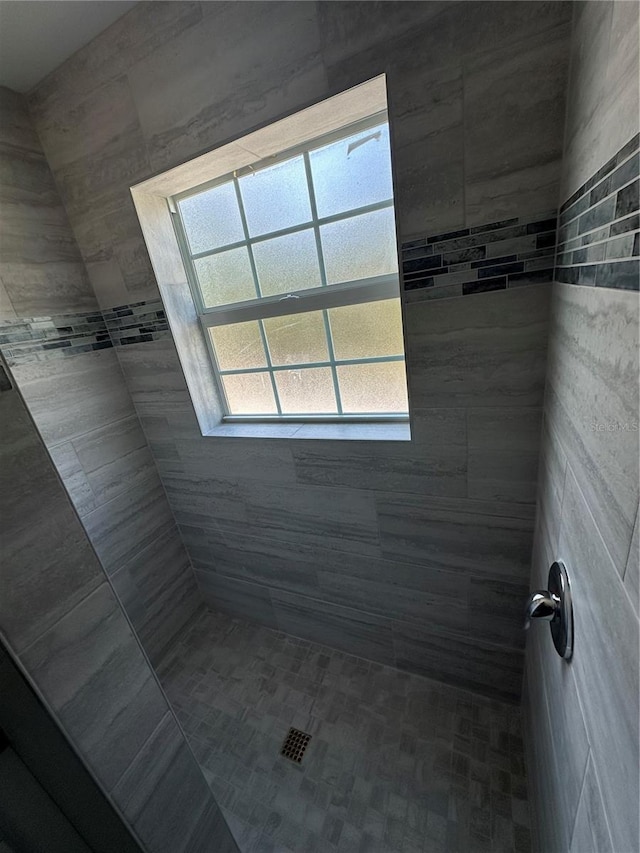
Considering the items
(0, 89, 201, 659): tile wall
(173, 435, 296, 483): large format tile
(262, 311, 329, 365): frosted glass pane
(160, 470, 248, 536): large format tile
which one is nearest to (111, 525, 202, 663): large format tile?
(0, 89, 201, 659): tile wall

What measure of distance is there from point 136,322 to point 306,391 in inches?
31.4

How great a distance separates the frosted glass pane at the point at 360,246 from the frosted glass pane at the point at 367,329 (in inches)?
4.3

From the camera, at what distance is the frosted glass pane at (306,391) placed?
1.35m

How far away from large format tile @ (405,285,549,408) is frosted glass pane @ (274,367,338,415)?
406 millimetres

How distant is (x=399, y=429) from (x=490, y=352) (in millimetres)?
404

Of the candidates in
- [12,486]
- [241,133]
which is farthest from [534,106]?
[12,486]

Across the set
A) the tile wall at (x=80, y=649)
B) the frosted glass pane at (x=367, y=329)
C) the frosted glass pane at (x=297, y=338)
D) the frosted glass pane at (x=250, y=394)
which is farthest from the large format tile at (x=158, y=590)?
the frosted glass pane at (x=367, y=329)

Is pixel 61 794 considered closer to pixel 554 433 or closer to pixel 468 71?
pixel 554 433

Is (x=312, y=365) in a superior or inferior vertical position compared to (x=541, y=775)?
superior

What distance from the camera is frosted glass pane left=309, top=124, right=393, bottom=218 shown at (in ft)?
3.37

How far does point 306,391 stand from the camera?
1396 mm

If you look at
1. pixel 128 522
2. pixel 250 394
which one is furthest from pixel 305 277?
pixel 128 522

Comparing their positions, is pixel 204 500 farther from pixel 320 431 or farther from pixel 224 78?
pixel 224 78

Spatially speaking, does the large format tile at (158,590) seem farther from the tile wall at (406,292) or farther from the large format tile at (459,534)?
the large format tile at (459,534)
